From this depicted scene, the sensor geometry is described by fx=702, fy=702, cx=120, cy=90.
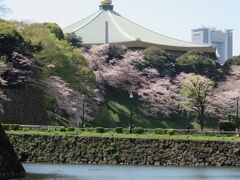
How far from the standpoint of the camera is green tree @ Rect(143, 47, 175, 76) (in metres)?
83.0

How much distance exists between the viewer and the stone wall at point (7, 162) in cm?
2658

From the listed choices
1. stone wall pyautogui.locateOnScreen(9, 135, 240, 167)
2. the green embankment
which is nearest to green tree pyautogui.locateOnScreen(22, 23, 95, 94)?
the green embankment

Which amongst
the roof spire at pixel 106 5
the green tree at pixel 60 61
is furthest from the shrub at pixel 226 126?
the roof spire at pixel 106 5

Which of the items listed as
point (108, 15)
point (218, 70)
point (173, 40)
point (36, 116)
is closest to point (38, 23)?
point (36, 116)

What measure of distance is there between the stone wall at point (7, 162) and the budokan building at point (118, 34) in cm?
6711

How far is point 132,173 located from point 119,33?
7664 centimetres

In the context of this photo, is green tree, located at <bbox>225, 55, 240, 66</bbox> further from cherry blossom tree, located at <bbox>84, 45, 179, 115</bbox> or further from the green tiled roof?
cherry blossom tree, located at <bbox>84, 45, 179, 115</bbox>

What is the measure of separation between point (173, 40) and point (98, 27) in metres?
13.1

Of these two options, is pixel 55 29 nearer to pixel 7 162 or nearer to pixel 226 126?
pixel 226 126

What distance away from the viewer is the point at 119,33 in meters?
108

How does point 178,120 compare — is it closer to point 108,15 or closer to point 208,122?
point 208,122

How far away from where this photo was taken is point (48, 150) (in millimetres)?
41125

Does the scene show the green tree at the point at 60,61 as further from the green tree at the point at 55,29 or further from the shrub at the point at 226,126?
the shrub at the point at 226,126

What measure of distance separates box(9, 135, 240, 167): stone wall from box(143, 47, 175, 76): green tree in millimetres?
41642
